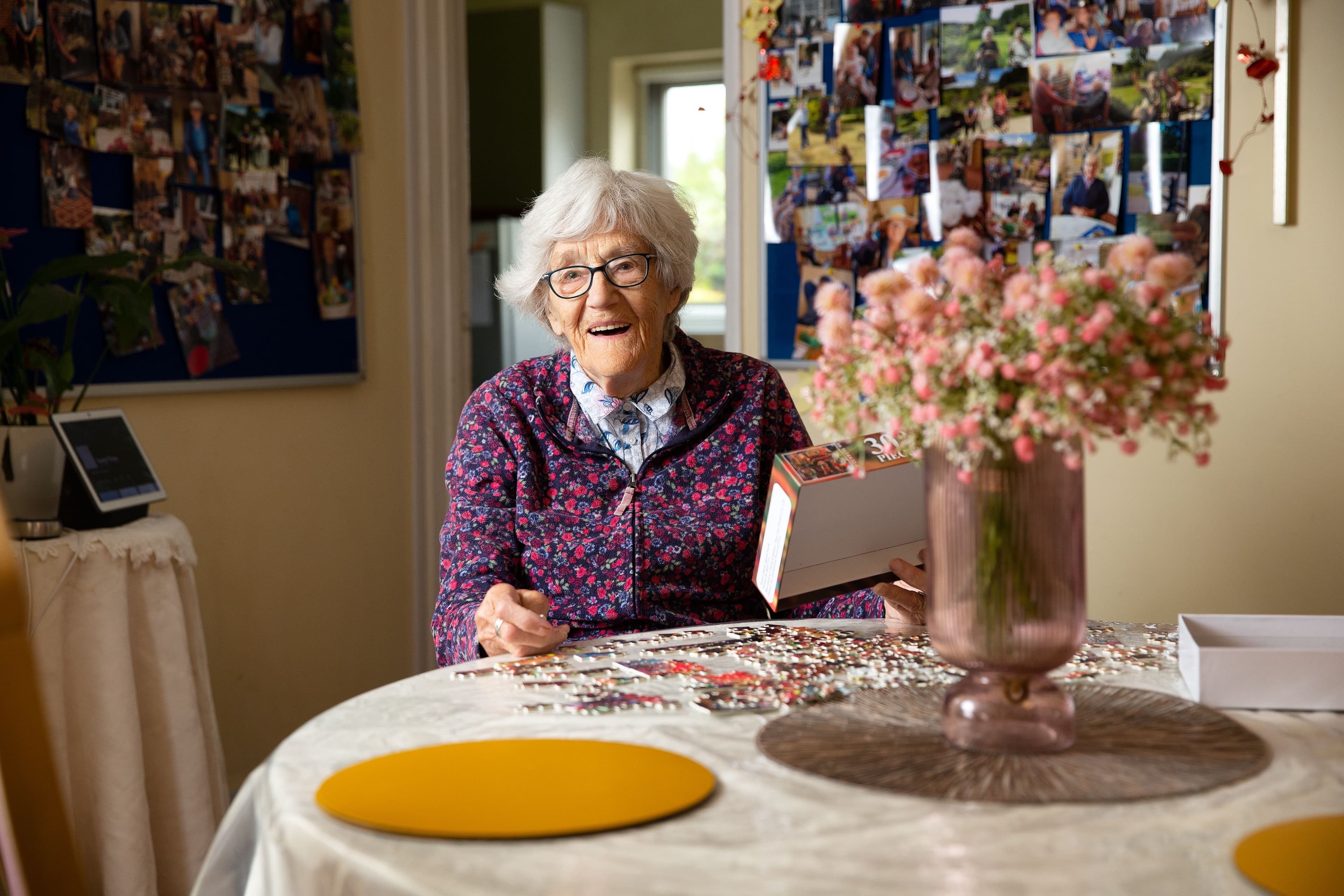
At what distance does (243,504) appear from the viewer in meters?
3.01

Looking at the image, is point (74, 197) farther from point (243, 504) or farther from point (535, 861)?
point (535, 861)

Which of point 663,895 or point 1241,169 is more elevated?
point 1241,169

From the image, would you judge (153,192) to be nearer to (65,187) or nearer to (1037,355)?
(65,187)

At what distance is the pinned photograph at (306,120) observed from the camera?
304 centimetres

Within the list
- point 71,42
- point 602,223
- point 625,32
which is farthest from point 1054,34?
point 625,32

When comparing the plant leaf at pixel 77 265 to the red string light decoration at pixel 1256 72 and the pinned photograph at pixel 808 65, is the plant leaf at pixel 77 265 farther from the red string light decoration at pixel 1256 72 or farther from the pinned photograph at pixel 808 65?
the red string light decoration at pixel 1256 72

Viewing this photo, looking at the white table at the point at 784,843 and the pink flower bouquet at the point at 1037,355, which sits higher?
the pink flower bouquet at the point at 1037,355

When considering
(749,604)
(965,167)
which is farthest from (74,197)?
(965,167)

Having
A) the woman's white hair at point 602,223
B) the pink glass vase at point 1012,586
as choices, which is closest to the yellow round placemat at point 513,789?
the pink glass vase at point 1012,586

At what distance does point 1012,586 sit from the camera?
1021mm

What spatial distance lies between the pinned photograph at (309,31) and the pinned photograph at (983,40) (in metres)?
1.52

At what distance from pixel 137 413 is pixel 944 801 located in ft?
7.50

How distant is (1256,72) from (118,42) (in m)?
2.36

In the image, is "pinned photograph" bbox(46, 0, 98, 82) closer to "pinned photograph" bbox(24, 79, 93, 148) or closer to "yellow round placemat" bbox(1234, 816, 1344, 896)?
"pinned photograph" bbox(24, 79, 93, 148)
